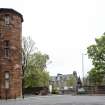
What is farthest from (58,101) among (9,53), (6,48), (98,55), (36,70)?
(36,70)

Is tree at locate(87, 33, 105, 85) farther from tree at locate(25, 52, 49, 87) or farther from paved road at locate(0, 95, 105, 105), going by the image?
paved road at locate(0, 95, 105, 105)

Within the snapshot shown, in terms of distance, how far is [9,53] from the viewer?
185 ft

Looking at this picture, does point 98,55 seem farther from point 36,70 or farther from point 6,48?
point 6,48

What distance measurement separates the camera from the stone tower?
55312 mm

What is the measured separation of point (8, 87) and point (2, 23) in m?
9.28

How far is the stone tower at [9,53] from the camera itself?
5531 centimetres

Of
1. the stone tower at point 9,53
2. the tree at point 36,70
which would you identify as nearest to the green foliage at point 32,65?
the tree at point 36,70

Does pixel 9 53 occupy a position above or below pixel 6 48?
below

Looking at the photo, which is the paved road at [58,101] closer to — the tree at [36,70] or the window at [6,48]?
the window at [6,48]

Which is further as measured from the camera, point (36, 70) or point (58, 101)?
point (36, 70)

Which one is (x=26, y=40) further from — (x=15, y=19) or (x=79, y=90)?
(x=15, y=19)

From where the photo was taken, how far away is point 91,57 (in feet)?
283

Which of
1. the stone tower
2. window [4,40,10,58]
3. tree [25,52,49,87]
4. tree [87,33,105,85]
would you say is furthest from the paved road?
tree [25,52,49,87]

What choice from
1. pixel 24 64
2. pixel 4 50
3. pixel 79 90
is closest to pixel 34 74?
pixel 24 64
